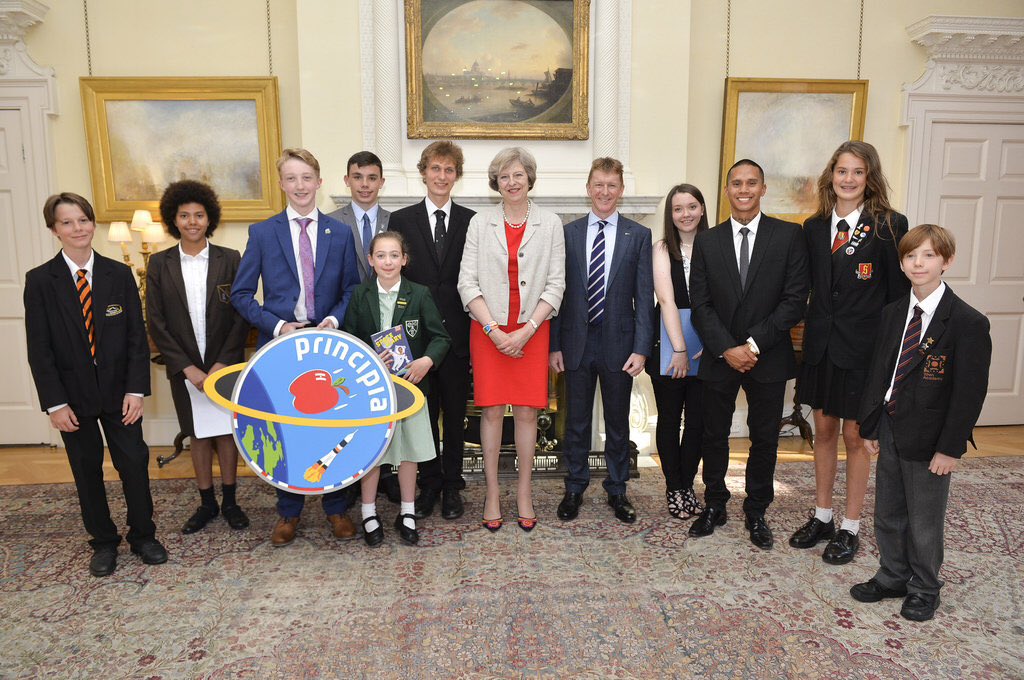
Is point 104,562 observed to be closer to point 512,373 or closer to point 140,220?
point 512,373

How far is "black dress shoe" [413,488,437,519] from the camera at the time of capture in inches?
132

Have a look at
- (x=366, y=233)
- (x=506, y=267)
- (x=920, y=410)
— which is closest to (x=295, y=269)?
(x=366, y=233)

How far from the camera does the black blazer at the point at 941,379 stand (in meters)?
2.25

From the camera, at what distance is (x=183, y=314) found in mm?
3068

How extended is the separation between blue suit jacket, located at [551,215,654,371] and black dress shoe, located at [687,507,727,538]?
817 millimetres

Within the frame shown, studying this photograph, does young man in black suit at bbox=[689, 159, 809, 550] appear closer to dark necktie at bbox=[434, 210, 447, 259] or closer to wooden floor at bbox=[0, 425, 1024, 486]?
dark necktie at bbox=[434, 210, 447, 259]

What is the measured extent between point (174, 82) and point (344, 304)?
8.65 ft

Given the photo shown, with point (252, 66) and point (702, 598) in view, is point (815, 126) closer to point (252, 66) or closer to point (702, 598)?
point (702, 598)

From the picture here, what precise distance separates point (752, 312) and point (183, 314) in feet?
8.44

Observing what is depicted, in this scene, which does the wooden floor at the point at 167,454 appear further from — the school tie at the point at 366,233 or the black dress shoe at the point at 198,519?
the school tie at the point at 366,233

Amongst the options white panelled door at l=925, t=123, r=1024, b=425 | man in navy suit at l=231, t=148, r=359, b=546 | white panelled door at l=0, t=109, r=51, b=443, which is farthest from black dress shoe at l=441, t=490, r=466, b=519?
white panelled door at l=925, t=123, r=1024, b=425

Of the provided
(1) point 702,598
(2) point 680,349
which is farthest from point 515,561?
(2) point 680,349

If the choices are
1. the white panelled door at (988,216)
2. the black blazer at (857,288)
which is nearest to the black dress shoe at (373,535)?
the black blazer at (857,288)

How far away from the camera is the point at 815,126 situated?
4789 millimetres
